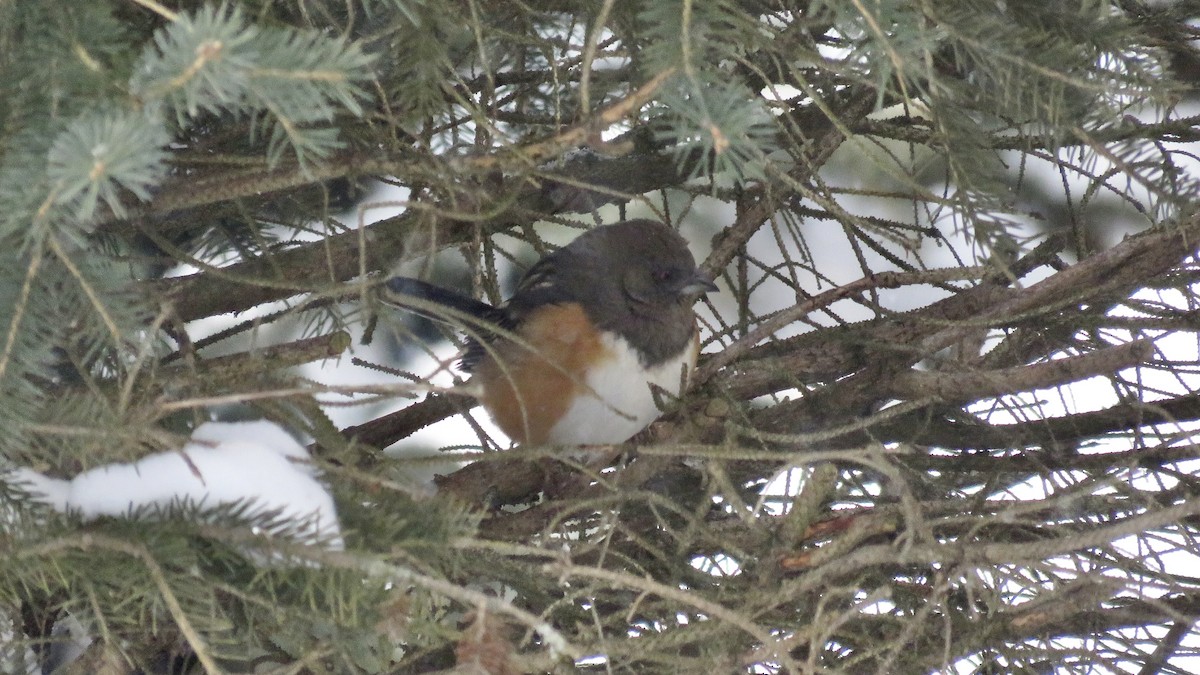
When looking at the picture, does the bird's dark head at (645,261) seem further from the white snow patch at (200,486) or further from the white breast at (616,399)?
the white snow patch at (200,486)

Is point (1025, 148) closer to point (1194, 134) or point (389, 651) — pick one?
point (1194, 134)

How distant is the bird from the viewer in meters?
1.63

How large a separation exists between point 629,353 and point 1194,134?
0.75 metres

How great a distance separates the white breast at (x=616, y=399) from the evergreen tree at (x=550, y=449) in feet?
0.23

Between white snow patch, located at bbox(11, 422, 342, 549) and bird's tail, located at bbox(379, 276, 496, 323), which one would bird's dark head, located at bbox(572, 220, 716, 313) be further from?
white snow patch, located at bbox(11, 422, 342, 549)

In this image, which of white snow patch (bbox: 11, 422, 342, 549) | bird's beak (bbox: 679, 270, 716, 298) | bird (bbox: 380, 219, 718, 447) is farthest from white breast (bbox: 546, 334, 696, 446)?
white snow patch (bbox: 11, 422, 342, 549)

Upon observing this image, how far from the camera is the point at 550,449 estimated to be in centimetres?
115

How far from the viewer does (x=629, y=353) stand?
1.67 metres

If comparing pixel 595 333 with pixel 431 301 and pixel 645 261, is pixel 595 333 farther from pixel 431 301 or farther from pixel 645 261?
pixel 431 301

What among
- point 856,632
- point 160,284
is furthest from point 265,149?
point 856,632

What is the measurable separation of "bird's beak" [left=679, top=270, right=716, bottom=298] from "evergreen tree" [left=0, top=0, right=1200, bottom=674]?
0.10 ft

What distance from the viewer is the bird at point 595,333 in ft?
5.36

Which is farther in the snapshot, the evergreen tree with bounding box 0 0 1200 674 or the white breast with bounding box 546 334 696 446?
the white breast with bounding box 546 334 696 446

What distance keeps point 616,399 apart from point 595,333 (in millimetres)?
112
